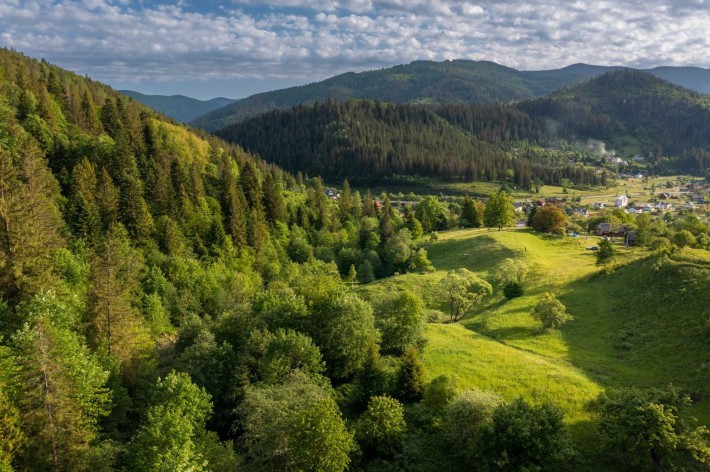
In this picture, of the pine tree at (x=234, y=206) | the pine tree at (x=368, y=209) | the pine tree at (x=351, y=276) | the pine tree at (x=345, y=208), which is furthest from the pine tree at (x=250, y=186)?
the pine tree at (x=368, y=209)

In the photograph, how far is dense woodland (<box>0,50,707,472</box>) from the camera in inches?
1259

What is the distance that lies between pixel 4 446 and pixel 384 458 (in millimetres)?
28943

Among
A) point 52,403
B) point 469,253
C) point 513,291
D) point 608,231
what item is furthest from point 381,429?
point 608,231

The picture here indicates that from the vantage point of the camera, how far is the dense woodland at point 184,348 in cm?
3198

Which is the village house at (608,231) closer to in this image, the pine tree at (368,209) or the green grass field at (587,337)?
the green grass field at (587,337)

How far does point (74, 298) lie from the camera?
5184 centimetres

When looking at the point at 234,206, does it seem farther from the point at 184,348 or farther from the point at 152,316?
the point at 184,348

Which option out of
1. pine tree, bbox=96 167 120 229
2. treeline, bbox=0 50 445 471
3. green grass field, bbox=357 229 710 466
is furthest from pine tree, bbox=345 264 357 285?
pine tree, bbox=96 167 120 229

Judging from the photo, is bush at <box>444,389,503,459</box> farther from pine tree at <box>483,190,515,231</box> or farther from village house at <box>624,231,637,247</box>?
pine tree at <box>483,190,515,231</box>

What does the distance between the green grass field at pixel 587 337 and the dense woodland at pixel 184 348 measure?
5.91m

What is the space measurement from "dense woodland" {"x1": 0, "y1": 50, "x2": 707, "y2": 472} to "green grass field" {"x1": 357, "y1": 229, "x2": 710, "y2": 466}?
19.4 feet

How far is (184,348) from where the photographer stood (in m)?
53.8

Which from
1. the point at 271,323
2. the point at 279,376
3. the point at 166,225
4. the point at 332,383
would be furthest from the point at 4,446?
the point at 166,225

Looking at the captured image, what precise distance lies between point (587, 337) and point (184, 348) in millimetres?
52352
